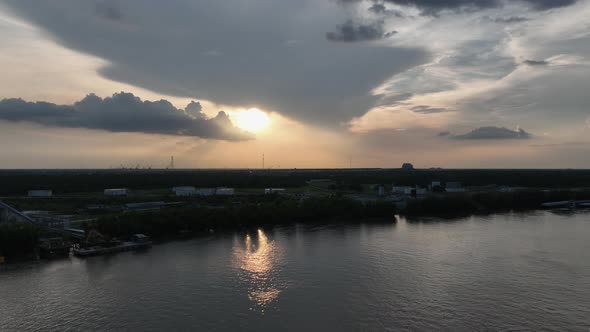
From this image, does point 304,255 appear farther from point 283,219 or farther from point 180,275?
point 283,219

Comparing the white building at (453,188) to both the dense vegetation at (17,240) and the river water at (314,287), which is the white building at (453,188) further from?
the dense vegetation at (17,240)

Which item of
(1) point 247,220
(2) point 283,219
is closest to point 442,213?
(2) point 283,219

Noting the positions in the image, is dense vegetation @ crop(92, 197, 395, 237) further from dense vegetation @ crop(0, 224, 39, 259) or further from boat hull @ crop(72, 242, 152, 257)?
dense vegetation @ crop(0, 224, 39, 259)

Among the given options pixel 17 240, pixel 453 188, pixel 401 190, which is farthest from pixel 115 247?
pixel 453 188

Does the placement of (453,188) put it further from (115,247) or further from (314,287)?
(115,247)

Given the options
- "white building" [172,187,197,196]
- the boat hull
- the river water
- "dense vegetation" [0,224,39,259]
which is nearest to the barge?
the boat hull
